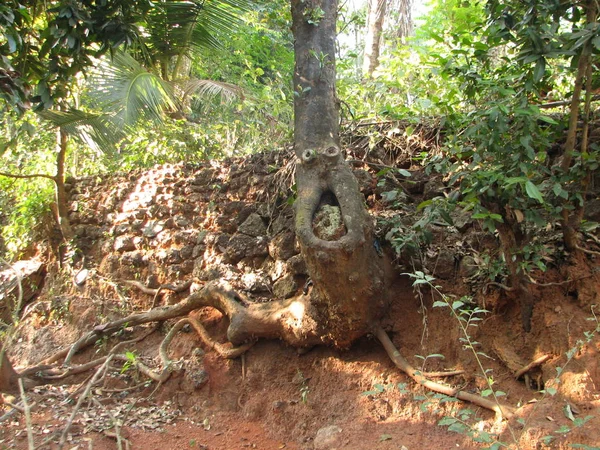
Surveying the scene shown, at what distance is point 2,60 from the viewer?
10.6 ft

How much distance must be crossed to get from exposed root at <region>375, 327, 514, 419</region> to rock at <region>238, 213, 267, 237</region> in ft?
6.01

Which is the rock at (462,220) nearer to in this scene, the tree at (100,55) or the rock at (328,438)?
the rock at (328,438)

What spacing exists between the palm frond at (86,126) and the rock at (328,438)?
4.41 metres

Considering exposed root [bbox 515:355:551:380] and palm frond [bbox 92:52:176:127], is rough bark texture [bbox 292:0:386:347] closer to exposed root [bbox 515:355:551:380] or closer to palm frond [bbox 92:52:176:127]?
exposed root [bbox 515:355:551:380]

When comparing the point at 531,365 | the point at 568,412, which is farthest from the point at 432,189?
the point at 568,412

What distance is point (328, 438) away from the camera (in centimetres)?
365

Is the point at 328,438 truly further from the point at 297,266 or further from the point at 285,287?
the point at 297,266

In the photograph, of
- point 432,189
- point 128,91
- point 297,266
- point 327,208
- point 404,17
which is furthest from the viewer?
point 404,17

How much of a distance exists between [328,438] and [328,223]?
1.59 m

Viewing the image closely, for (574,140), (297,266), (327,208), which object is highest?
(574,140)

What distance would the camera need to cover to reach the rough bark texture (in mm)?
3723

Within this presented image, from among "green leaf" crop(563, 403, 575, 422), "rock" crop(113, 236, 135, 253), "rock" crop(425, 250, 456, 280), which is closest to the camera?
"green leaf" crop(563, 403, 575, 422)

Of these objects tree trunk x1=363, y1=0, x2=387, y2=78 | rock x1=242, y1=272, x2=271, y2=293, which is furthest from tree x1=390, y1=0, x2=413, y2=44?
rock x1=242, y1=272, x2=271, y2=293

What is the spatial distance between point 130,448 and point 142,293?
7.96 feet
